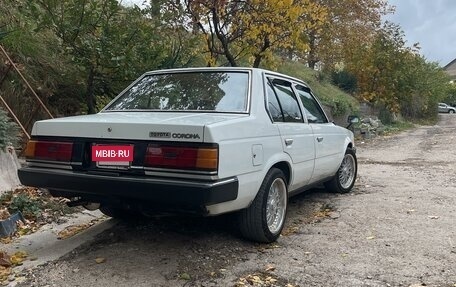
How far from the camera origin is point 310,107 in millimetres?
5656

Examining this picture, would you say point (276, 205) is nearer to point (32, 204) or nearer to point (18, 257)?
point (18, 257)

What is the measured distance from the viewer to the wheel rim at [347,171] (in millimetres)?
→ 6660

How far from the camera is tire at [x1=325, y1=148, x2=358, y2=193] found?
651 centimetres

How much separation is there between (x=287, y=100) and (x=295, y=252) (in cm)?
164

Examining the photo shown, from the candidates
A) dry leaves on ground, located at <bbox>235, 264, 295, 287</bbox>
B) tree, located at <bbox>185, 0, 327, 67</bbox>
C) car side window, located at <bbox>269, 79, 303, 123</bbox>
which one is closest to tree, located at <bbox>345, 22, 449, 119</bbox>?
tree, located at <bbox>185, 0, 327, 67</bbox>

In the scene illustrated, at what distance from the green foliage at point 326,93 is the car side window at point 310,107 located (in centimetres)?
994

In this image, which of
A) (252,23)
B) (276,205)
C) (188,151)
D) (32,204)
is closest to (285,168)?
(276,205)

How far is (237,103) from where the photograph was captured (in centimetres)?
420

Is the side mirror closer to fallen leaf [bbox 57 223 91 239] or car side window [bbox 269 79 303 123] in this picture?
car side window [bbox 269 79 303 123]

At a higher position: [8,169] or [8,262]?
[8,169]

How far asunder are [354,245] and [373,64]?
64.7 ft

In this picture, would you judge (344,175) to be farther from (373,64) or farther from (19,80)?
(373,64)

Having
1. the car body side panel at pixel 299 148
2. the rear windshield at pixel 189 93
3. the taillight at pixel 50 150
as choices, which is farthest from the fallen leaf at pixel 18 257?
the car body side panel at pixel 299 148

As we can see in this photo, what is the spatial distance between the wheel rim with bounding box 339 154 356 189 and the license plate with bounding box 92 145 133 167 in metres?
3.83
